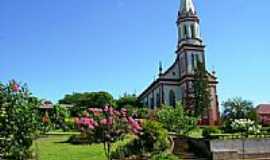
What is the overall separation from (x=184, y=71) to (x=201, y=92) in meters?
6.86

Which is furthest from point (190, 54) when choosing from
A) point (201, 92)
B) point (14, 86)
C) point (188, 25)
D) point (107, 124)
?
point (14, 86)

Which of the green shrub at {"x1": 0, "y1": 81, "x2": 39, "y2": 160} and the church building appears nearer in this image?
the green shrub at {"x1": 0, "y1": 81, "x2": 39, "y2": 160}

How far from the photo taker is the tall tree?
198ft

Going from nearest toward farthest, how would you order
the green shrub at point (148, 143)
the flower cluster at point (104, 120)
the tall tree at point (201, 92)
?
1. the flower cluster at point (104, 120)
2. the green shrub at point (148, 143)
3. the tall tree at point (201, 92)

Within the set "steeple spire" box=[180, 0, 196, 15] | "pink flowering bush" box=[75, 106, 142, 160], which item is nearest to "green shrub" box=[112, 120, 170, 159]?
"pink flowering bush" box=[75, 106, 142, 160]

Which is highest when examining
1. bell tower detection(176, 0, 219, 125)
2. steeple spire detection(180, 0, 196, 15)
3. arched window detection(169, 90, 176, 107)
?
steeple spire detection(180, 0, 196, 15)

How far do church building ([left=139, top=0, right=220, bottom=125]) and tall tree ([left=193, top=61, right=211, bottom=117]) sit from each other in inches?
80.6

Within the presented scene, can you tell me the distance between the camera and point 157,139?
25688 millimetres

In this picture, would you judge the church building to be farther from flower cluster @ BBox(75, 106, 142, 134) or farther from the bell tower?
flower cluster @ BBox(75, 106, 142, 134)

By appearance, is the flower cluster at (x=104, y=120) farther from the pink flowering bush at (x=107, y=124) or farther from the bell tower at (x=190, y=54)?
the bell tower at (x=190, y=54)

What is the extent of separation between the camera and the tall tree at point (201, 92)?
198ft

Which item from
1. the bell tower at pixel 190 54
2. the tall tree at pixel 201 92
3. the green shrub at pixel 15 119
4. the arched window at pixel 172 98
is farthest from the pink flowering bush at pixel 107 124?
the arched window at pixel 172 98

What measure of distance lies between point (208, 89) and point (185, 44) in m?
8.45

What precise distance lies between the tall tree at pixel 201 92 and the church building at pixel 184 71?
2047mm
